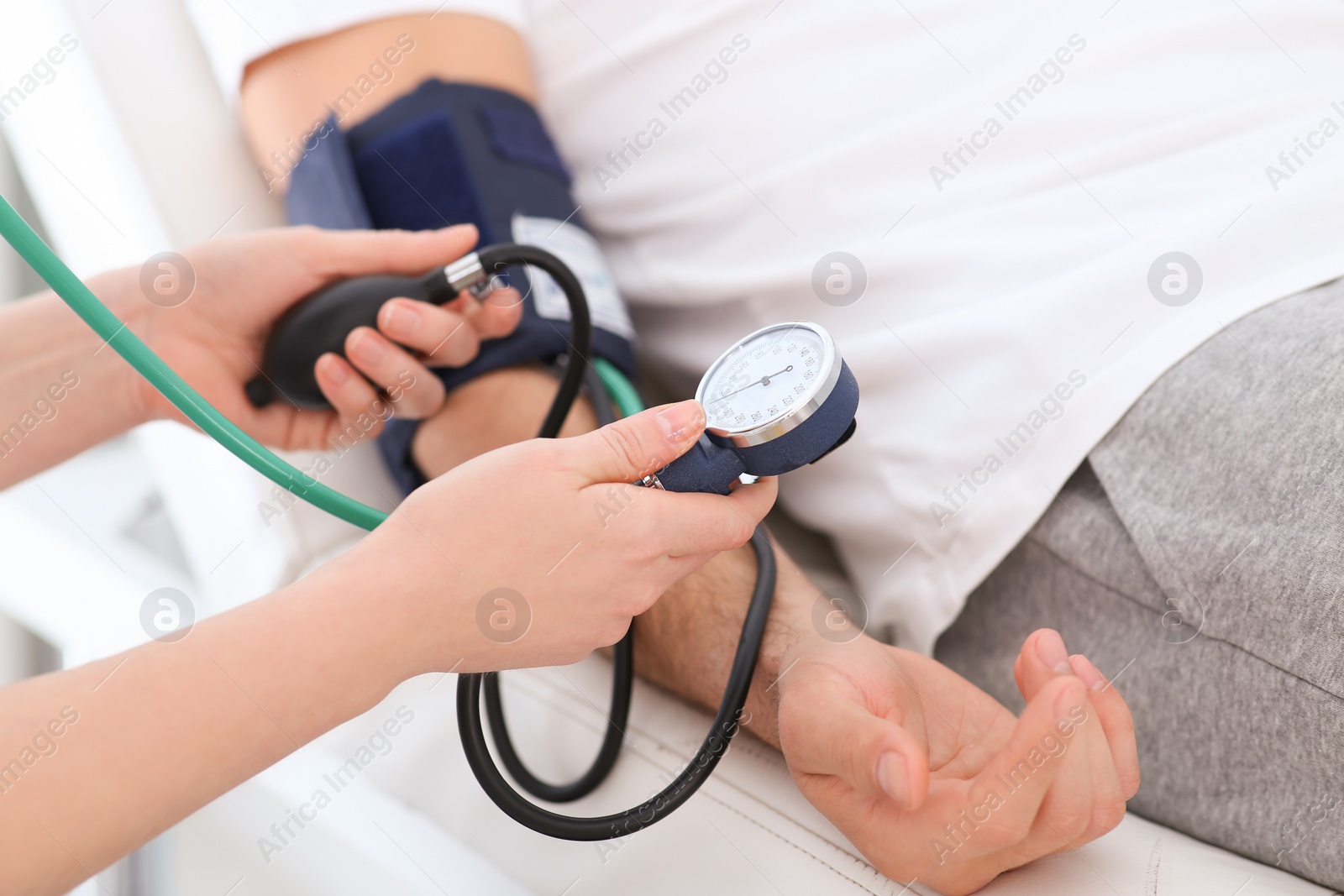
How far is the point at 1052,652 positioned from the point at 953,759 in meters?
0.12

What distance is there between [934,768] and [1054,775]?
0.39 ft

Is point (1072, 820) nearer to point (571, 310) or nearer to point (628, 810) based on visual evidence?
point (628, 810)

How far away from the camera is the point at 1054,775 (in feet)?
1.54

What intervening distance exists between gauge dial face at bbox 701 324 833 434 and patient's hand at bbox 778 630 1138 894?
0.62ft

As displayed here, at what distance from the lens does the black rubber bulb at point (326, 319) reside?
0.76 metres

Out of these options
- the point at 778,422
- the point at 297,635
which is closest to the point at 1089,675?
the point at 778,422

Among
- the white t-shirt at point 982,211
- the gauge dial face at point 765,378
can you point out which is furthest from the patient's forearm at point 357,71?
the gauge dial face at point 765,378

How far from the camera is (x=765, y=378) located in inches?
21.9

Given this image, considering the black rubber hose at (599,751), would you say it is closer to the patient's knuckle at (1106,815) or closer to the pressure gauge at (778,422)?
the pressure gauge at (778,422)

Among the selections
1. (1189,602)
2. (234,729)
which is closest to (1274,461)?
(1189,602)

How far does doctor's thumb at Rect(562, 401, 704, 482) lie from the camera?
A: 19.8 inches

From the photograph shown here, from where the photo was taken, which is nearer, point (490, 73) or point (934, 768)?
point (934, 768)

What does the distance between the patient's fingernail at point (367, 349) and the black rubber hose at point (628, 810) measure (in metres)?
0.32

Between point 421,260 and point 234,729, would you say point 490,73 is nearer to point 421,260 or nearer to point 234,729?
point 421,260
